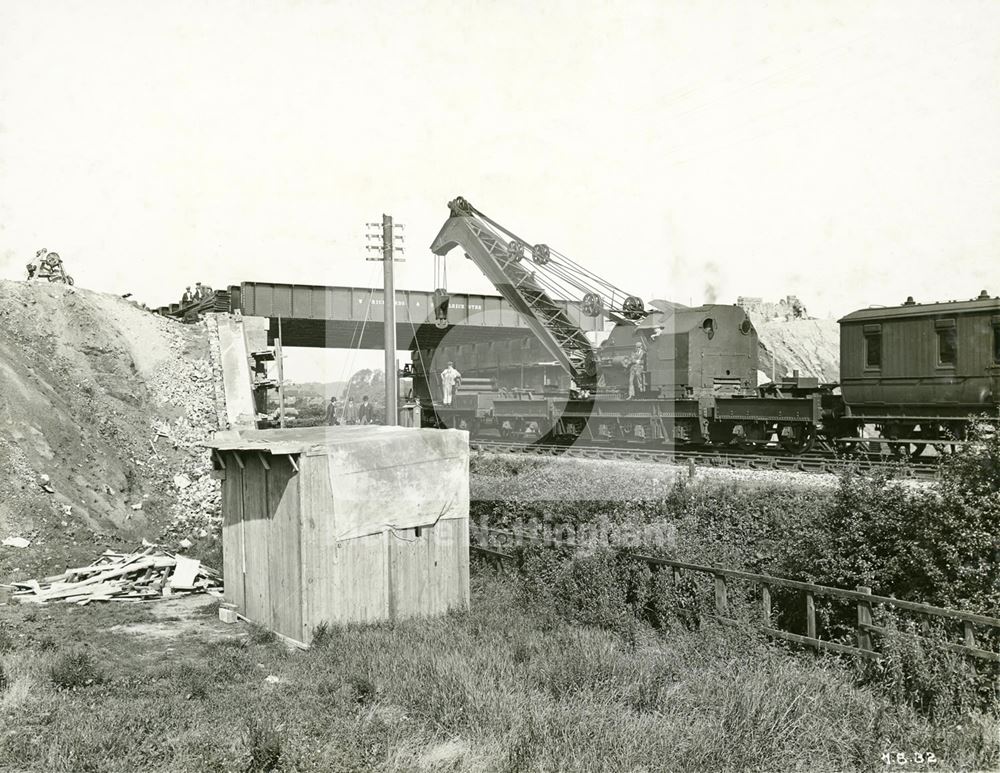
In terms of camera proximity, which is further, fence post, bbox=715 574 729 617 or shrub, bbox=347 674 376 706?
fence post, bbox=715 574 729 617

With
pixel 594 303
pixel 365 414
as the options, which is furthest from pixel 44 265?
pixel 594 303

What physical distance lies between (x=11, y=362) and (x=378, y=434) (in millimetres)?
10914

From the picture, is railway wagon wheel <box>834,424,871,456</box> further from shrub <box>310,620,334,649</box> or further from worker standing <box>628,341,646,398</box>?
shrub <box>310,620,334,649</box>

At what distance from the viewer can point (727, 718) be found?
5852 millimetres

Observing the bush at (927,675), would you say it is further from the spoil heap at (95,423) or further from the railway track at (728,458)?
the spoil heap at (95,423)

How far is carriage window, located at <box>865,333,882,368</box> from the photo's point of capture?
1557cm

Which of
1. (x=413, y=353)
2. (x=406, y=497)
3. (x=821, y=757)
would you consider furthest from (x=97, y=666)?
(x=413, y=353)

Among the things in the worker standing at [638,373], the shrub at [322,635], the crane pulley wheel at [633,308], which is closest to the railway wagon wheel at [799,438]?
the worker standing at [638,373]

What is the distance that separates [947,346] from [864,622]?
9.41 metres

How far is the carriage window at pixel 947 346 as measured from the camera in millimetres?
14343

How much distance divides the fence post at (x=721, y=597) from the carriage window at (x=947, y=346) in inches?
338

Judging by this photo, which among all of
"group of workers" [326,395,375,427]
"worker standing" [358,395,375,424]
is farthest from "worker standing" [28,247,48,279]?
"worker standing" [358,395,375,424]

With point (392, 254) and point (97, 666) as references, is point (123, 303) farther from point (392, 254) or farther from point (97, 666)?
point (97, 666)

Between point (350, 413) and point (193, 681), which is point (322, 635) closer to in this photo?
point (193, 681)
